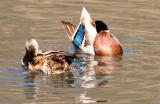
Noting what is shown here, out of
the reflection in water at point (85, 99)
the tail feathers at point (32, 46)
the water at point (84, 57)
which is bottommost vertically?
the water at point (84, 57)

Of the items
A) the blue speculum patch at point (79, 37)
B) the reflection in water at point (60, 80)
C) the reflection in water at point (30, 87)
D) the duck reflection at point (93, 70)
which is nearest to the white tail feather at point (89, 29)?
the blue speculum patch at point (79, 37)

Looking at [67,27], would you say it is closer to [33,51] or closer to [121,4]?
[33,51]

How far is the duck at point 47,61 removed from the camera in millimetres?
11469

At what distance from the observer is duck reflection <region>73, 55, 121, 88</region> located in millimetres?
10758

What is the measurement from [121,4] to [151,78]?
7.37m

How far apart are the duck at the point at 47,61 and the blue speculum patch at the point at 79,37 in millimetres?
2212

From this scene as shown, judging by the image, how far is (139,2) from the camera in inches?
727

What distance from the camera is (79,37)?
45.5 feet

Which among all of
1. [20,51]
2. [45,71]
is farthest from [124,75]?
[20,51]

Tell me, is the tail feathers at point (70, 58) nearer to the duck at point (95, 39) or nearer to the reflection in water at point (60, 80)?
the reflection in water at point (60, 80)

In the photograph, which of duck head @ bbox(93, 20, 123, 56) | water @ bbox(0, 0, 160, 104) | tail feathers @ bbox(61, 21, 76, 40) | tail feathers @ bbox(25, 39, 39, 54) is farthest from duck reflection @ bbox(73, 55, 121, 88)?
tail feathers @ bbox(61, 21, 76, 40)

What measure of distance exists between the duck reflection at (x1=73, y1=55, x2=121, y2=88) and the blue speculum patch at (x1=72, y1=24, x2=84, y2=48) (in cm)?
51

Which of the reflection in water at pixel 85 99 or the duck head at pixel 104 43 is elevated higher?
the reflection in water at pixel 85 99

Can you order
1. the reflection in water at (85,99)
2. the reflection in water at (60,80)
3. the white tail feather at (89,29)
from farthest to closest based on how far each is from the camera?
the white tail feather at (89,29) → the reflection in water at (60,80) → the reflection in water at (85,99)
